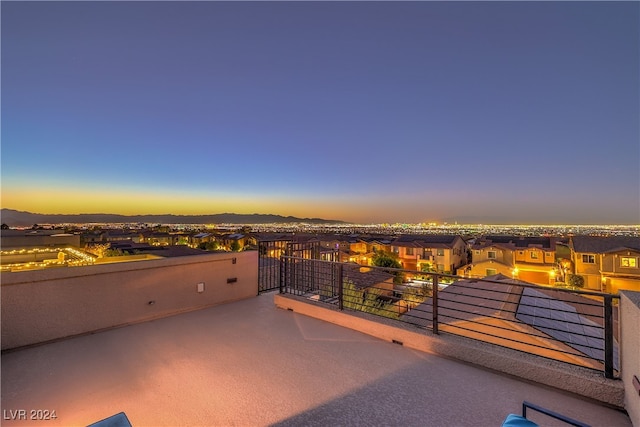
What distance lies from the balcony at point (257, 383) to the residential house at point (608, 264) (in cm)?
2640

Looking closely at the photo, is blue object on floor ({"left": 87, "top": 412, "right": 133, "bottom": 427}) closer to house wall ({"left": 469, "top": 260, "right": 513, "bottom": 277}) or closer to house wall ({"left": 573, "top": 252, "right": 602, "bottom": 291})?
house wall ({"left": 573, "top": 252, "right": 602, "bottom": 291})

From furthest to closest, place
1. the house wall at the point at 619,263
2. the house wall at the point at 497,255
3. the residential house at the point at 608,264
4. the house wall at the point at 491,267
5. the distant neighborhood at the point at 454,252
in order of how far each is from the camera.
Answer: the house wall at the point at 497,255
the house wall at the point at 491,267
the residential house at the point at 608,264
the house wall at the point at 619,263
the distant neighborhood at the point at 454,252

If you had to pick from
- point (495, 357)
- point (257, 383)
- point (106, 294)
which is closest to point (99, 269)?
point (106, 294)

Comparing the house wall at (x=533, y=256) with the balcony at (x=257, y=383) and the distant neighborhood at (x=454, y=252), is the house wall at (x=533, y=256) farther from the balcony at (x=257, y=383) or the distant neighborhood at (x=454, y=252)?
the balcony at (x=257, y=383)

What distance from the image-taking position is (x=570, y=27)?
8.12 metres

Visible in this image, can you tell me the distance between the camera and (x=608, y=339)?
229cm

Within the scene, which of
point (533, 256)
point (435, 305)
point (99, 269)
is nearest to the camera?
point (435, 305)

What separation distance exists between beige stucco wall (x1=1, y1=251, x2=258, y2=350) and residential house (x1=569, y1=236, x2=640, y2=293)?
27.9m

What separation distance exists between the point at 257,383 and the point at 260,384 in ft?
0.13

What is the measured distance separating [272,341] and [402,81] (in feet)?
36.0

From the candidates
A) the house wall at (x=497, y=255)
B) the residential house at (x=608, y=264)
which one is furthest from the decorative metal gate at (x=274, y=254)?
the house wall at (x=497, y=255)

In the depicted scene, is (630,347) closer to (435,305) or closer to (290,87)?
(435,305)

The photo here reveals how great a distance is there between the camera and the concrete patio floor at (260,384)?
2.14 metres

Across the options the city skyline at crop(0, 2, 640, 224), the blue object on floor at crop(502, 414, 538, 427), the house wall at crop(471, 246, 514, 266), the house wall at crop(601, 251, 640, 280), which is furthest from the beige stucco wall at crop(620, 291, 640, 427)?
the house wall at crop(471, 246, 514, 266)
